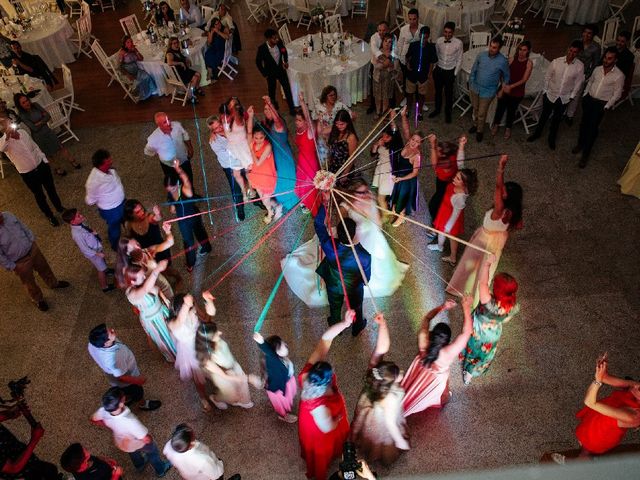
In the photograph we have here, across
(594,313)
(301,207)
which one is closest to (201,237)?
(301,207)

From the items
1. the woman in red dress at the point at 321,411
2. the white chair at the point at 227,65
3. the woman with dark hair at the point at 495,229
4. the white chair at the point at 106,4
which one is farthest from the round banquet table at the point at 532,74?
the white chair at the point at 106,4

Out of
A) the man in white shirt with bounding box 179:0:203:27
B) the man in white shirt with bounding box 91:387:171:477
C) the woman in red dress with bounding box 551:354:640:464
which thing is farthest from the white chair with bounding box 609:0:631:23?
the man in white shirt with bounding box 91:387:171:477

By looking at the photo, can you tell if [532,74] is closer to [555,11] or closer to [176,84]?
[555,11]

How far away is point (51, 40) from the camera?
9297 mm

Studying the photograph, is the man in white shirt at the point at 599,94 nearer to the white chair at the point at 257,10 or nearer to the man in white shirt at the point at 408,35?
the man in white shirt at the point at 408,35

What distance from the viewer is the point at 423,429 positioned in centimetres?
402

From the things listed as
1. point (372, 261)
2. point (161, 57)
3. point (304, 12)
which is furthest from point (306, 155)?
point (304, 12)

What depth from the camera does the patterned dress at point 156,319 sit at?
3986mm

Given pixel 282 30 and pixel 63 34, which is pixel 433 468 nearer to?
pixel 282 30

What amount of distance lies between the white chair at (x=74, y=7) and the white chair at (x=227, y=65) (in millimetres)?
4790

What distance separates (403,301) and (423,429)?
50.9 inches

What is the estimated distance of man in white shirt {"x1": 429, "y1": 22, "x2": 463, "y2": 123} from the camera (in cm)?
652

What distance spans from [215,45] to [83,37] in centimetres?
308

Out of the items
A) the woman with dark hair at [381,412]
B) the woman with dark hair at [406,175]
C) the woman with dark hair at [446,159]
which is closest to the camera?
the woman with dark hair at [381,412]
